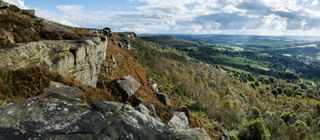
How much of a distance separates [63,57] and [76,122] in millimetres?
14291

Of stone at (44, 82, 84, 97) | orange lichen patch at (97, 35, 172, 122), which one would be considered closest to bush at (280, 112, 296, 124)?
orange lichen patch at (97, 35, 172, 122)

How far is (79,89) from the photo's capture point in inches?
1017

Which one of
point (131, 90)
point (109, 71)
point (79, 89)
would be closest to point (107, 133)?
point (79, 89)

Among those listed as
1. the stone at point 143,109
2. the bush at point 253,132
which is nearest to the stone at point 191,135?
the stone at point 143,109

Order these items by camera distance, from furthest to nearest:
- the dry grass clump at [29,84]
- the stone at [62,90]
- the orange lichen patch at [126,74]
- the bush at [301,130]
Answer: the bush at [301,130] → the orange lichen patch at [126,74] → the stone at [62,90] → the dry grass clump at [29,84]

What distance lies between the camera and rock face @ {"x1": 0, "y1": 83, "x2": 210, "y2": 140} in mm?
17938

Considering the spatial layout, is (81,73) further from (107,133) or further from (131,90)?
(107,133)

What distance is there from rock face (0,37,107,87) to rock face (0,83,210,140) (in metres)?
6.96

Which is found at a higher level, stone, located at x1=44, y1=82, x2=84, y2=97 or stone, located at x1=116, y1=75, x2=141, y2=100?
stone, located at x1=44, y1=82, x2=84, y2=97

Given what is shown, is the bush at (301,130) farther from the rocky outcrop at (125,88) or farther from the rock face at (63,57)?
the rocky outcrop at (125,88)

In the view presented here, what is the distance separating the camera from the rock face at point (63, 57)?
2755 centimetres

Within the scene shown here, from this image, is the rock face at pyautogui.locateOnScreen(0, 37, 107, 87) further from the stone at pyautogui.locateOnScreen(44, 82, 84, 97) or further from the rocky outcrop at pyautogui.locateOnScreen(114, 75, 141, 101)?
the stone at pyautogui.locateOnScreen(44, 82, 84, 97)

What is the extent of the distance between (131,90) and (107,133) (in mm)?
17628

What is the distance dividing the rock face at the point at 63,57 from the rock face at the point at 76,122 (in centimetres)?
696
